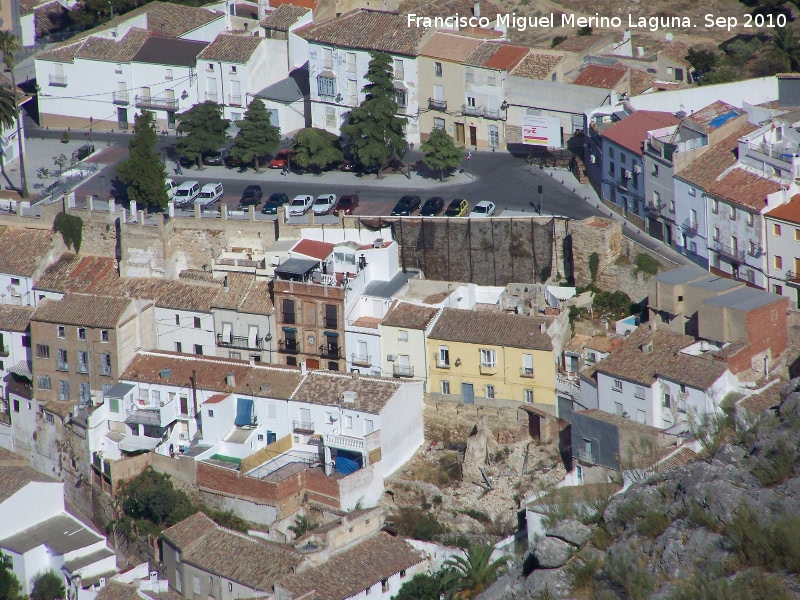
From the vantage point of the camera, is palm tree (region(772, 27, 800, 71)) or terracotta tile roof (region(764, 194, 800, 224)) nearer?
terracotta tile roof (region(764, 194, 800, 224))

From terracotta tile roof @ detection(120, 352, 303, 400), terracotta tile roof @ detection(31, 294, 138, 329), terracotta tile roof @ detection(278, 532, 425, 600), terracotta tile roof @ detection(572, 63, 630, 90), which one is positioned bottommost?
terracotta tile roof @ detection(278, 532, 425, 600)

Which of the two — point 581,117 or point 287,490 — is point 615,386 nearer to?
point 287,490

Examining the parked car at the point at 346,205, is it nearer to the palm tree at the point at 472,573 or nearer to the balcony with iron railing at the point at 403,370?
the balcony with iron railing at the point at 403,370

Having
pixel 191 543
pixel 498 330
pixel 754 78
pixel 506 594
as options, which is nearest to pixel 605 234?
pixel 498 330

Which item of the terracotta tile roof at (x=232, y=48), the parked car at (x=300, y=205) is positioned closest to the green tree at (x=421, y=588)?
the parked car at (x=300, y=205)

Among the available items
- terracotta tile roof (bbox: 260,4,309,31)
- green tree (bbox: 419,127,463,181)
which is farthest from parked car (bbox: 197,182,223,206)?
terracotta tile roof (bbox: 260,4,309,31)

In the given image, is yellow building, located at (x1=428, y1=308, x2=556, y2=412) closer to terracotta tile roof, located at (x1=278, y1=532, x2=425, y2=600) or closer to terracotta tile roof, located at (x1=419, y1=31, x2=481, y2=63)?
terracotta tile roof, located at (x1=278, y1=532, x2=425, y2=600)

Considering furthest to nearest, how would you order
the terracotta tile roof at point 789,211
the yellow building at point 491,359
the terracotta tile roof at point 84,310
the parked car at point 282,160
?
the parked car at point 282,160, the terracotta tile roof at point 84,310, the yellow building at point 491,359, the terracotta tile roof at point 789,211
